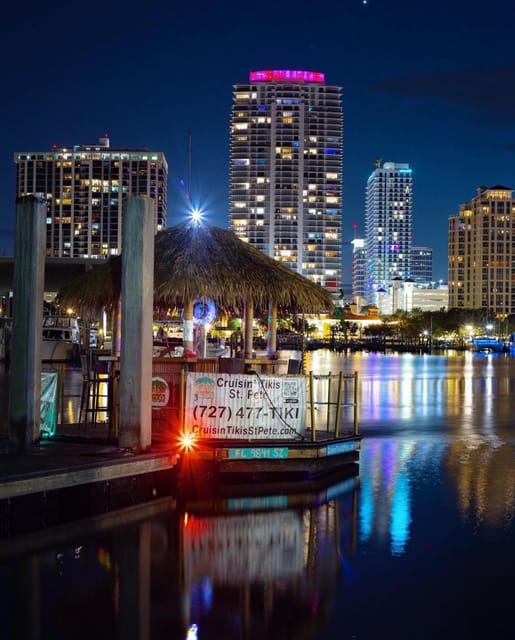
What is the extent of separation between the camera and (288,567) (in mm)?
10195

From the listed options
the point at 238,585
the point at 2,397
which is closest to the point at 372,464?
the point at 238,585

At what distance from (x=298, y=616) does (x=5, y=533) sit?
4.87 meters

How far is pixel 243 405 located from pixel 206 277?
317 cm

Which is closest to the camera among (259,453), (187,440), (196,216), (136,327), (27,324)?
(136,327)

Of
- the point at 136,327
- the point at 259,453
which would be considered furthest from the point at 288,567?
the point at 136,327

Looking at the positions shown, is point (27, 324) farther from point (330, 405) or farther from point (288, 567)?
point (330, 405)

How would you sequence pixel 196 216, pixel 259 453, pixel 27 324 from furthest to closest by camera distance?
pixel 196 216
pixel 259 453
pixel 27 324

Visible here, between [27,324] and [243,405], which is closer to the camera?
[27,324]

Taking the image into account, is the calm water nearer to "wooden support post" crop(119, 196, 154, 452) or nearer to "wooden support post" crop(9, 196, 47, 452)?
"wooden support post" crop(119, 196, 154, 452)

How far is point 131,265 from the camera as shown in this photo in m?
14.0

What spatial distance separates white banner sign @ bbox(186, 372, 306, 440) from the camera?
576 inches

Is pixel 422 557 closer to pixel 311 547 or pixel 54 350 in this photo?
→ pixel 311 547

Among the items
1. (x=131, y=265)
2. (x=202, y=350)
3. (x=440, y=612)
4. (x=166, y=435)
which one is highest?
(x=131, y=265)

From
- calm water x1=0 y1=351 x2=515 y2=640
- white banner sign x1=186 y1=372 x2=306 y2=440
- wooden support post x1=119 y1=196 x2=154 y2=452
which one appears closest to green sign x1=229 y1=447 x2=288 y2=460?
white banner sign x1=186 y1=372 x2=306 y2=440
